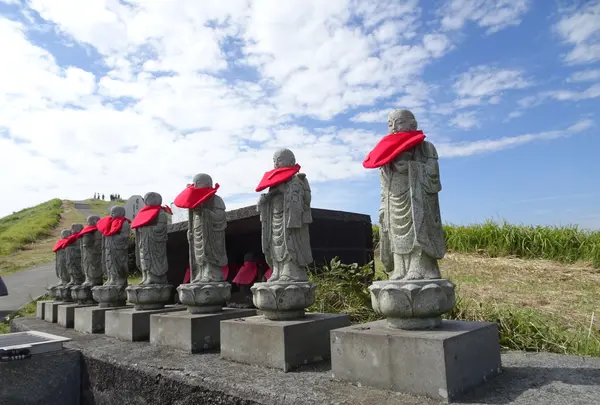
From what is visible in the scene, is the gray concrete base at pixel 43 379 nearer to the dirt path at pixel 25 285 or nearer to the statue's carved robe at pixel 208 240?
the statue's carved robe at pixel 208 240

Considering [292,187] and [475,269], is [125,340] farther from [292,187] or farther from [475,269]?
[475,269]

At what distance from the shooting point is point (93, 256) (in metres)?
7.62

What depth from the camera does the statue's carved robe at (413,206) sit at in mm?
3111

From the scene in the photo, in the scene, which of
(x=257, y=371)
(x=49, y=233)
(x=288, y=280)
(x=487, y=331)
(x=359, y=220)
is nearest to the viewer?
(x=487, y=331)

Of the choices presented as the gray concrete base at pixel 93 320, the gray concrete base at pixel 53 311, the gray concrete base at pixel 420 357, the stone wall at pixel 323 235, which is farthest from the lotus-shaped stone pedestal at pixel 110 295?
the gray concrete base at pixel 420 357

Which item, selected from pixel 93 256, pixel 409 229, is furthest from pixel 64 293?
pixel 409 229

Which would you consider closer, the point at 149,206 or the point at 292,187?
the point at 292,187

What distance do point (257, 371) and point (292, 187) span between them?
1685 millimetres

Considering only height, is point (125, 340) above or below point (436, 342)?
below

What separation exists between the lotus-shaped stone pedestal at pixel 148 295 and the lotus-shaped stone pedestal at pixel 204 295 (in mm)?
969

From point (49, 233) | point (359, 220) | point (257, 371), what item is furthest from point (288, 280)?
point (49, 233)

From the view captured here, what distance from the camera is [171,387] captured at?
376cm

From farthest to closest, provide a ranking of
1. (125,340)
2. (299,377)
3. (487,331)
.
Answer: (125,340), (299,377), (487,331)

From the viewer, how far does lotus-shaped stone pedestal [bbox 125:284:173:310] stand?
18.6 feet
